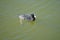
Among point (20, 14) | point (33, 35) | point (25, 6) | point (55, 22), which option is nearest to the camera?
point (33, 35)

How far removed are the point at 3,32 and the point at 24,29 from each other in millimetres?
543

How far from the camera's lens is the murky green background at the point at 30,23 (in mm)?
4441

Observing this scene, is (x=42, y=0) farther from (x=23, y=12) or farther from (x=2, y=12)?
(x=2, y=12)

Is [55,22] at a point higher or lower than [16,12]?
lower

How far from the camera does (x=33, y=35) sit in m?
4.47

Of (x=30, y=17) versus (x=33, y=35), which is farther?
(x=30, y=17)

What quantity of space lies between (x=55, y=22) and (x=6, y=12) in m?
1.54

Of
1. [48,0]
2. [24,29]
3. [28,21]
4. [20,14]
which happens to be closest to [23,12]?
[20,14]

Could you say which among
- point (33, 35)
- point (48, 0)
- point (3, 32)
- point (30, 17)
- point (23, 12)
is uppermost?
point (48, 0)

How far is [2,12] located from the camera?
559 cm

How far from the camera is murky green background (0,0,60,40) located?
175 inches

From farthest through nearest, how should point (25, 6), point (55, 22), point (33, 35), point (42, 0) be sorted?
point (42, 0) < point (25, 6) < point (55, 22) < point (33, 35)

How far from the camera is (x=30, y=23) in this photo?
16.4 feet

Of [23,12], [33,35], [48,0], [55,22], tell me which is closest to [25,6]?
[23,12]
